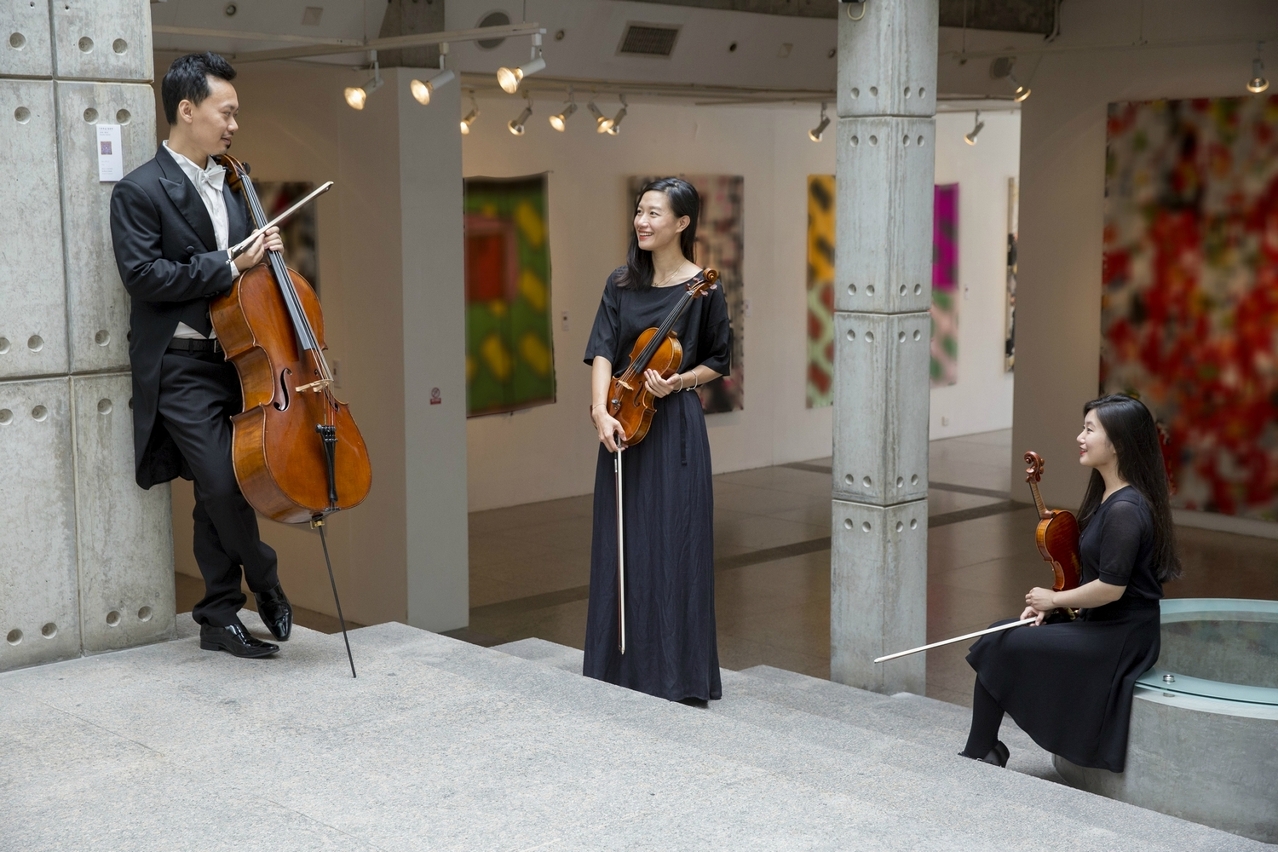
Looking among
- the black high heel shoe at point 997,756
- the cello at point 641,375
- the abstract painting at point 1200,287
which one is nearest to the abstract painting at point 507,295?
the abstract painting at point 1200,287

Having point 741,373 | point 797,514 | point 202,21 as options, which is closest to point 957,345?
point 741,373

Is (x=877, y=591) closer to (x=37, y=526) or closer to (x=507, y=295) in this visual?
(x=37, y=526)

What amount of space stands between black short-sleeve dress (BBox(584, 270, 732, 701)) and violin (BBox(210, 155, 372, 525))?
104 cm

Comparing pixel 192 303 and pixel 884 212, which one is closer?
pixel 192 303

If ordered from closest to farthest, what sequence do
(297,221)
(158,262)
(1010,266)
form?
1. (158,262)
2. (297,221)
3. (1010,266)

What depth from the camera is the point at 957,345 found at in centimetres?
1431

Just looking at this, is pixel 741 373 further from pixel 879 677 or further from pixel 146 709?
pixel 146 709

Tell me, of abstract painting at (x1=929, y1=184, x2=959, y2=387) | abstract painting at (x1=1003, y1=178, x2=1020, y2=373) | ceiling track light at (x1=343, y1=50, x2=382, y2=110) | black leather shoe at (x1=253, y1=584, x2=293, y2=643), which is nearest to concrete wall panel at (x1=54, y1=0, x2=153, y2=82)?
black leather shoe at (x1=253, y1=584, x2=293, y2=643)

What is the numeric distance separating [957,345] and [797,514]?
4408 mm

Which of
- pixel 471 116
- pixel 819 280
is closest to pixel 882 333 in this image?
pixel 471 116

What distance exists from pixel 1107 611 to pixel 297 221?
18.4ft

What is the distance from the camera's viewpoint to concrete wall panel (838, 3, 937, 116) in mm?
4828

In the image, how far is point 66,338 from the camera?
376 centimetres

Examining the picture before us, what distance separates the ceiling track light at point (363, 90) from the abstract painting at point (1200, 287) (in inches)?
216
